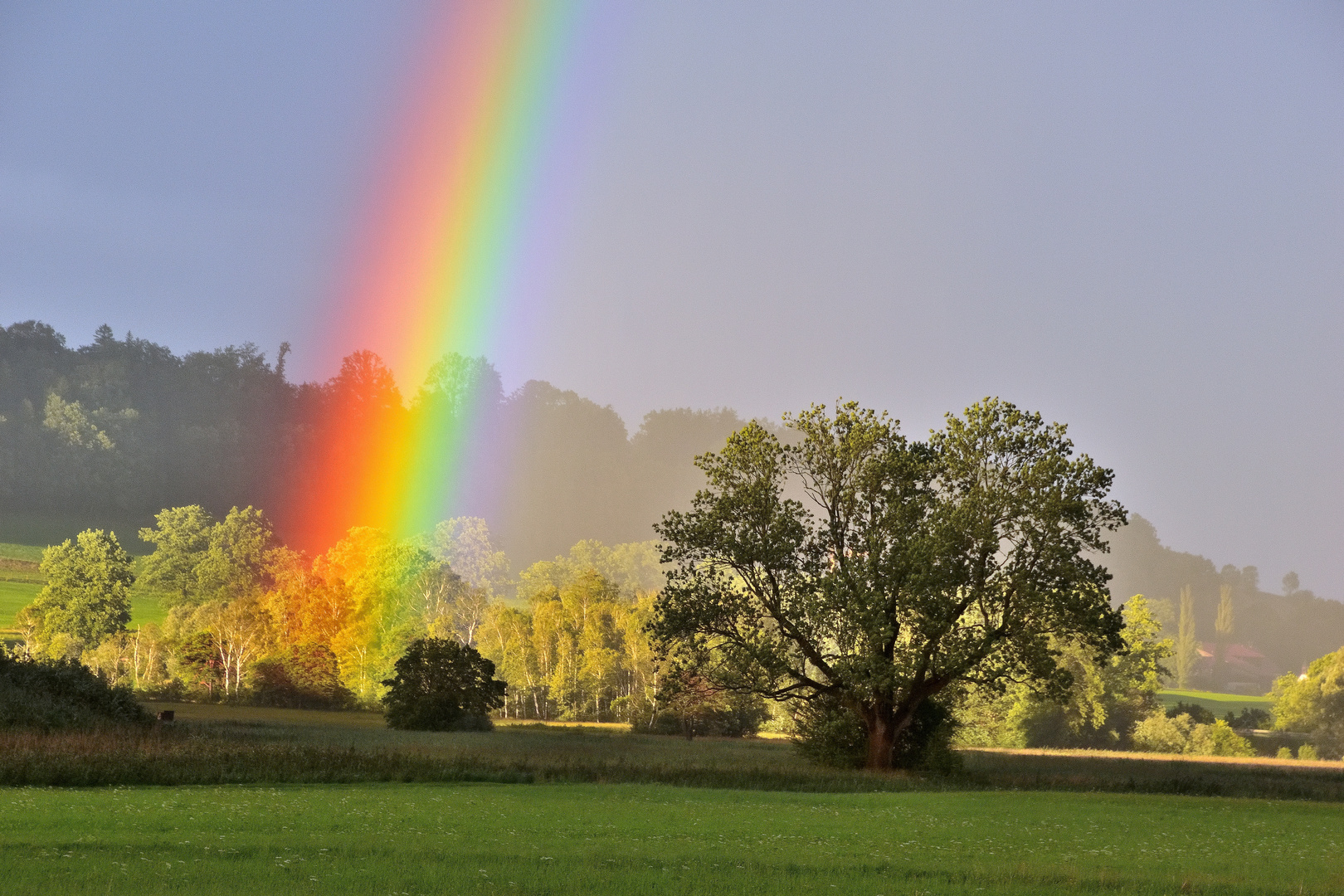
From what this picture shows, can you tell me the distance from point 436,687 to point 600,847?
46.6 m

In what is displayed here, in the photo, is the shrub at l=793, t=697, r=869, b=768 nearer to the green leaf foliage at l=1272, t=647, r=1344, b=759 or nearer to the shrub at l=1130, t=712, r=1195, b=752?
the shrub at l=1130, t=712, r=1195, b=752

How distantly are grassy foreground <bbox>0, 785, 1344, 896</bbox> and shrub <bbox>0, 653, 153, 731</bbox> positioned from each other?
63.0 feet

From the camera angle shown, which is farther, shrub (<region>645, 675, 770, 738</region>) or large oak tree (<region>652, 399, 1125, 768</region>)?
shrub (<region>645, 675, 770, 738</region>)

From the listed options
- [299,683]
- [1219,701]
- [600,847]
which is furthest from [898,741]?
[1219,701]

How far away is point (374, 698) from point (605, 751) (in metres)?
48.7

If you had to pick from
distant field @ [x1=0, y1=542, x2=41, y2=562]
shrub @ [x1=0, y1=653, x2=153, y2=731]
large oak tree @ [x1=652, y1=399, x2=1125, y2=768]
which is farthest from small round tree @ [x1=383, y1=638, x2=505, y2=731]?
distant field @ [x1=0, y1=542, x2=41, y2=562]

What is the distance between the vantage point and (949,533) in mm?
41250

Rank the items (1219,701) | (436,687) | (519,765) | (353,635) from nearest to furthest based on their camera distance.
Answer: (519,765) → (436,687) → (353,635) → (1219,701)

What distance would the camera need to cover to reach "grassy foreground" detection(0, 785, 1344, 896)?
1585 cm

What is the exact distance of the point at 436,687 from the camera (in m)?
63.9

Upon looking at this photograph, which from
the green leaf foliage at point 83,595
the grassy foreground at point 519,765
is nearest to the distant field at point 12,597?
the green leaf foliage at point 83,595

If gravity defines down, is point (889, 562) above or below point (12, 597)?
above

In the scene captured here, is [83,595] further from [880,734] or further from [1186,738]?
[1186,738]

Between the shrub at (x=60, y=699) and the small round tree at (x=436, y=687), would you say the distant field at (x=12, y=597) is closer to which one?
the small round tree at (x=436, y=687)
